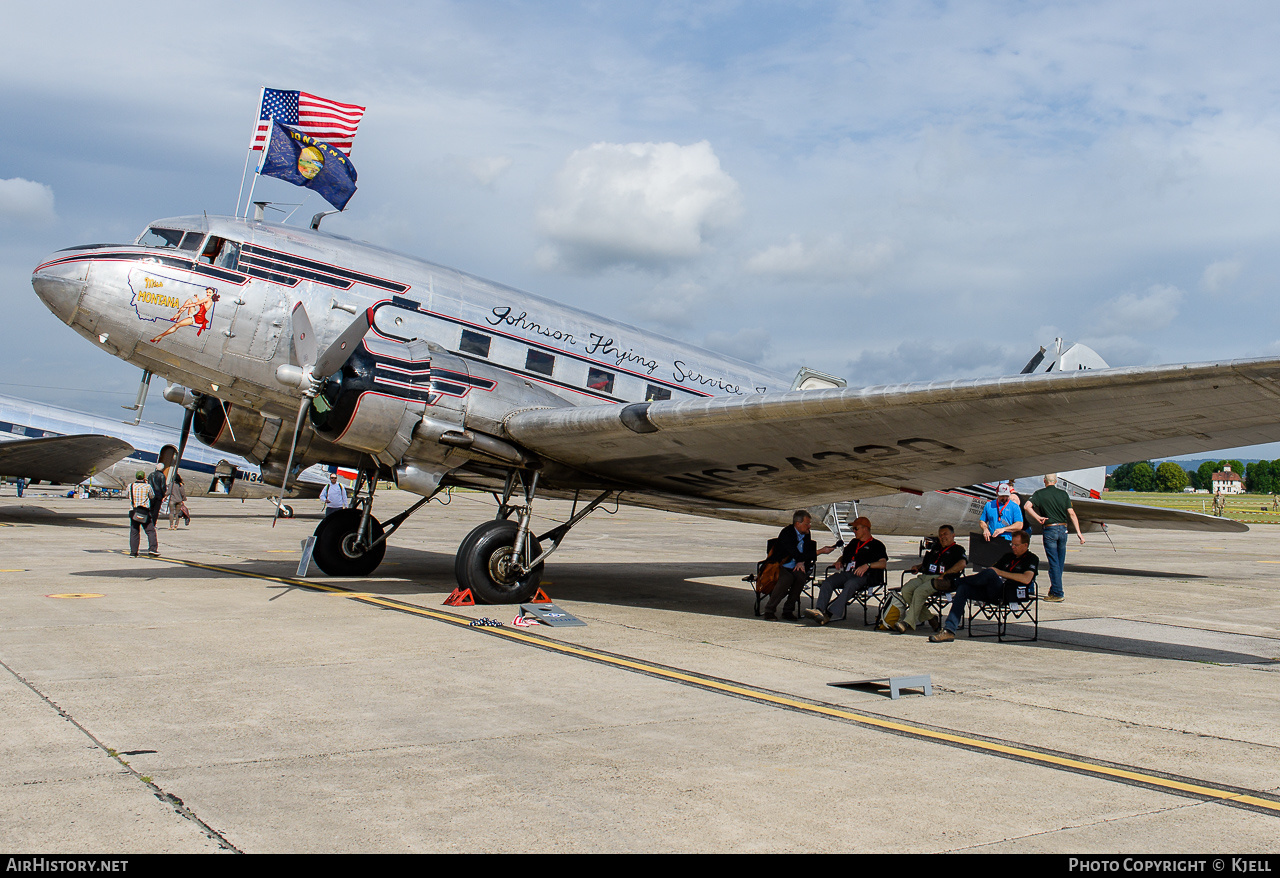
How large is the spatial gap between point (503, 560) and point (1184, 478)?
188 meters

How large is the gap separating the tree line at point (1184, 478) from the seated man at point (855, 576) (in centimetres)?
14808

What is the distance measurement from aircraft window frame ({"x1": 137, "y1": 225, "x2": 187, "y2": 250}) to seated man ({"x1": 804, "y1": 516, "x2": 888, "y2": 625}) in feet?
27.7

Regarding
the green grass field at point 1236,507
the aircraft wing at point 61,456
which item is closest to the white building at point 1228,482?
the green grass field at point 1236,507

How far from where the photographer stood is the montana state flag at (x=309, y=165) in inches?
544

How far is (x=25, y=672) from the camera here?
640 cm

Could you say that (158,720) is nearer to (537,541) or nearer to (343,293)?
(537,541)

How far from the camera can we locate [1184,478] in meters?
169

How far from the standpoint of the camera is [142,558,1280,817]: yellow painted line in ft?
14.2

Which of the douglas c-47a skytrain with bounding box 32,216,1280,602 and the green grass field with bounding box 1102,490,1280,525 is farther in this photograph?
the green grass field with bounding box 1102,490,1280,525

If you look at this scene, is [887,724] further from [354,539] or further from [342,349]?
[354,539]

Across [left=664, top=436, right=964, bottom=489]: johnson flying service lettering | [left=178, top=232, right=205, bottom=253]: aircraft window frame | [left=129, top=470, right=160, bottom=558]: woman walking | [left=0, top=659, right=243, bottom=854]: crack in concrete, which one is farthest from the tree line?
[left=0, top=659, right=243, bottom=854]: crack in concrete

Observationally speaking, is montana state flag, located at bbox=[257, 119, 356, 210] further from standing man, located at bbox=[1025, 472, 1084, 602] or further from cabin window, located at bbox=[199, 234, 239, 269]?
standing man, located at bbox=[1025, 472, 1084, 602]

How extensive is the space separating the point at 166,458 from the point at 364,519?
4.73 metres
